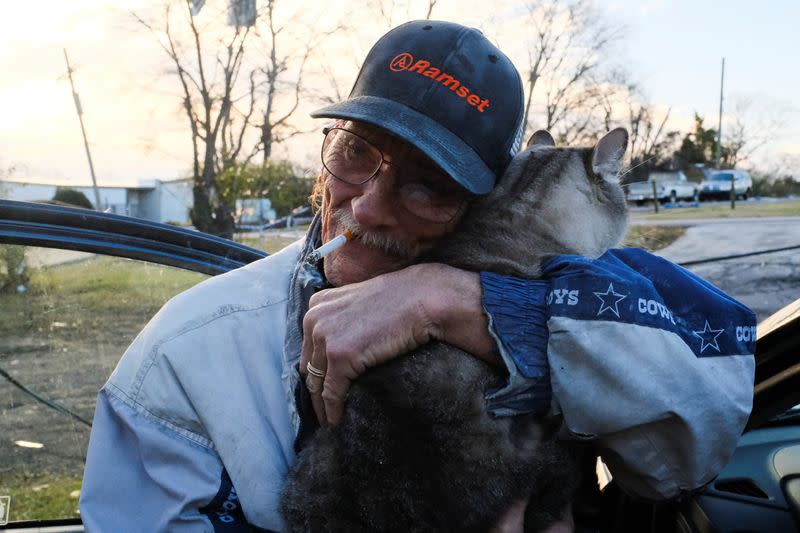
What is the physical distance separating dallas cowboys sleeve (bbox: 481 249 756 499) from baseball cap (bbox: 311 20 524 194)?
14.2 inches

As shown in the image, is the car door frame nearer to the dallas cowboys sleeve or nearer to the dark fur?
the dark fur

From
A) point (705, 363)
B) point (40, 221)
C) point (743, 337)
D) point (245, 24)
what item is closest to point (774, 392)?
point (743, 337)

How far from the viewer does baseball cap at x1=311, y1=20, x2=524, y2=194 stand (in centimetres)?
166

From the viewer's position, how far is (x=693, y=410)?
135 centimetres

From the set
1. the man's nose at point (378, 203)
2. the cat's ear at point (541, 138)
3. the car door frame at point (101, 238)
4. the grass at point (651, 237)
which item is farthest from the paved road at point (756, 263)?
the car door frame at point (101, 238)

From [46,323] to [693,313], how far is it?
1913 mm

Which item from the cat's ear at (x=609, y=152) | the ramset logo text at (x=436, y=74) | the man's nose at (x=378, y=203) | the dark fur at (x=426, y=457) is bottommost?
the dark fur at (x=426, y=457)

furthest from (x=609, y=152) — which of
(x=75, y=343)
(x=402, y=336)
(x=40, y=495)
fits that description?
(x=40, y=495)

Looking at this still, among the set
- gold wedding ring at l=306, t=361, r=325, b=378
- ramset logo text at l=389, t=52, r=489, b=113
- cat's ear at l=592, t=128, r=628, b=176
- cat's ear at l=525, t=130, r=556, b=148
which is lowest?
gold wedding ring at l=306, t=361, r=325, b=378

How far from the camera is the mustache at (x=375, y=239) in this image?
5.77 feet

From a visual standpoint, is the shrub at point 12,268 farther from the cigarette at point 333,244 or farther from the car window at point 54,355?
the cigarette at point 333,244

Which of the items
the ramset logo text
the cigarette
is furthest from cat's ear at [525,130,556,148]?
the cigarette

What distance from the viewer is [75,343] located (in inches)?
86.6

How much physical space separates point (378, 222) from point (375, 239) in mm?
51
